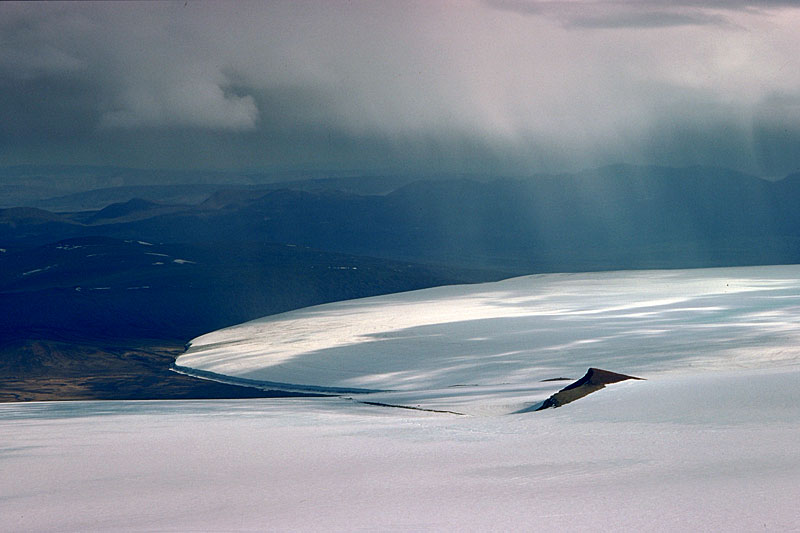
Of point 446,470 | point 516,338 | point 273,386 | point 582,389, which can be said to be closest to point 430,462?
point 446,470

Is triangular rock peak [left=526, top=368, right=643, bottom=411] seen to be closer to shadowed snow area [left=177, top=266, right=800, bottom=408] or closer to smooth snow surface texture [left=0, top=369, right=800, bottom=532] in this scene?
smooth snow surface texture [left=0, top=369, right=800, bottom=532]

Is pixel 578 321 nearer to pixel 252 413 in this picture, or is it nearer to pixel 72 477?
pixel 252 413

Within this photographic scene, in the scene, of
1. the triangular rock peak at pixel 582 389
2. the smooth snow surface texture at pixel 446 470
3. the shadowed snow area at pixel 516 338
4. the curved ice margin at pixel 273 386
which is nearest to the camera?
the smooth snow surface texture at pixel 446 470

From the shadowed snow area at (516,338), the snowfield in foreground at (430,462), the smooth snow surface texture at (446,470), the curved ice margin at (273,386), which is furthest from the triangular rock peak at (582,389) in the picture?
the curved ice margin at (273,386)

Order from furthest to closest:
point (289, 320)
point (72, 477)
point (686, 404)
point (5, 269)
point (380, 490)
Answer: point (5, 269) → point (289, 320) → point (686, 404) → point (72, 477) → point (380, 490)

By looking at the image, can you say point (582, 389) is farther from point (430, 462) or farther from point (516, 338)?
point (516, 338)

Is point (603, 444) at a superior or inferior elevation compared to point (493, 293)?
inferior

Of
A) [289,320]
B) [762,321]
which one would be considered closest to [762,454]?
[762,321]

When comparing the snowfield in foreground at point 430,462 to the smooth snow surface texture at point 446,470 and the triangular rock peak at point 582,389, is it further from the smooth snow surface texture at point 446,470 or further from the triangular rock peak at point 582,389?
A: the triangular rock peak at point 582,389
